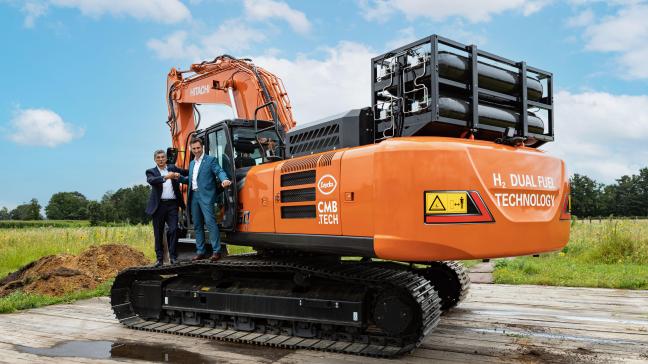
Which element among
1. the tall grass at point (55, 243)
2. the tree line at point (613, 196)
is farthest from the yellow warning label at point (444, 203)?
the tree line at point (613, 196)

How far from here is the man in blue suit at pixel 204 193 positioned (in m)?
6.48

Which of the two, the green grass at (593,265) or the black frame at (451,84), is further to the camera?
the green grass at (593,265)

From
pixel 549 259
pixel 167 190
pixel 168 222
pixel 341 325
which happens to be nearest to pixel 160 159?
pixel 167 190

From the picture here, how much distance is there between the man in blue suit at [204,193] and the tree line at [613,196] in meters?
94.7

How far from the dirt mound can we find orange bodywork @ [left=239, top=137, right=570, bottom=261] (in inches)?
243

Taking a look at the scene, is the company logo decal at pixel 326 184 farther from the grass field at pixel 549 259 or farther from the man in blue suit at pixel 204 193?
the grass field at pixel 549 259

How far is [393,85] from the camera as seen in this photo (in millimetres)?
5102

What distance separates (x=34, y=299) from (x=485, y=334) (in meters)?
6.78

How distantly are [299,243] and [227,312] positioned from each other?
1.56m

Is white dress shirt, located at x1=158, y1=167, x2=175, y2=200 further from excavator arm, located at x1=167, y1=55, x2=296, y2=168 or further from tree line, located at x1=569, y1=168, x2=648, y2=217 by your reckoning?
tree line, located at x1=569, y1=168, x2=648, y2=217

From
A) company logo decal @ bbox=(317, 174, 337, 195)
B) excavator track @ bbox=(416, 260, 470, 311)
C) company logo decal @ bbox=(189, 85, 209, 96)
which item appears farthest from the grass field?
company logo decal @ bbox=(317, 174, 337, 195)

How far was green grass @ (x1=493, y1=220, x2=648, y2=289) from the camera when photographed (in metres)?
9.54

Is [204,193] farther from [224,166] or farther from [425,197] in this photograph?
[425,197]

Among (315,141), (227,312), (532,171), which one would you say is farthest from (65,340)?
(532,171)
